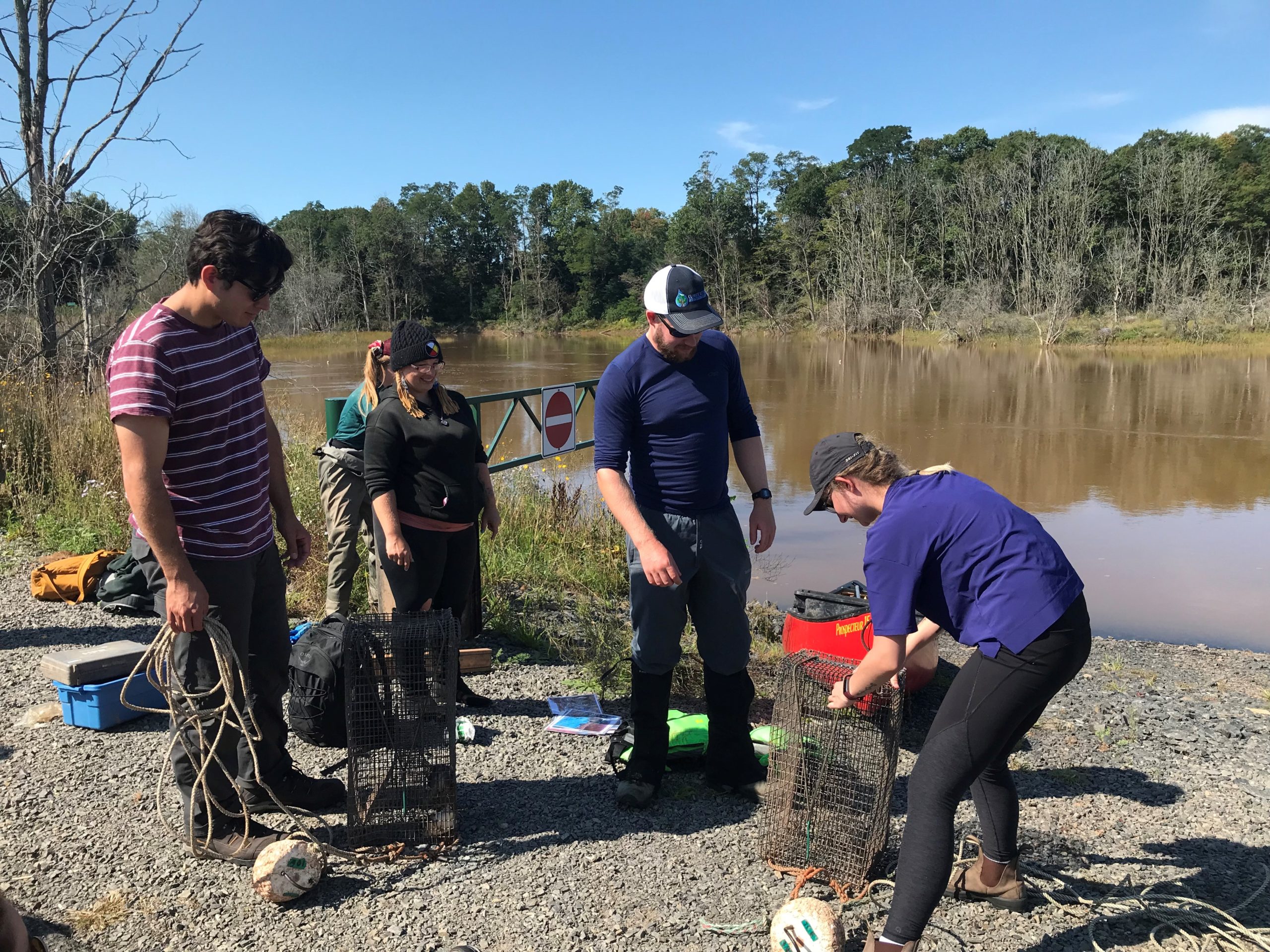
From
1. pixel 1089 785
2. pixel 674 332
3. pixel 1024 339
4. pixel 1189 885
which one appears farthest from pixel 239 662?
pixel 1024 339

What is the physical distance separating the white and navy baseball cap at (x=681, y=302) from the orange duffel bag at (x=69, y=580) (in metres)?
4.42

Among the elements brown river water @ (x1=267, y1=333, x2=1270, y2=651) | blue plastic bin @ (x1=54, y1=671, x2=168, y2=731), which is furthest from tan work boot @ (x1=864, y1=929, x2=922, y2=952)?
brown river water @ (x1=267, y1=333, x2=1270, y2=651)

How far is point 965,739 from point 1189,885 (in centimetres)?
132

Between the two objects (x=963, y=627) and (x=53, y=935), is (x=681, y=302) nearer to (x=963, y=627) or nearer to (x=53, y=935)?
(x=963, y=627)

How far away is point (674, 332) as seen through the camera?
3.22m

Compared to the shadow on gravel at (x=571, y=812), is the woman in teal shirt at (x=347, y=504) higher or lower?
higher

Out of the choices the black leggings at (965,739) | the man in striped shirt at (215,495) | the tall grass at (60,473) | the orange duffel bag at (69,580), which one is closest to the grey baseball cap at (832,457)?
the black leggings at (965,739)

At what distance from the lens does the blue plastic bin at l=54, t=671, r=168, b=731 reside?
3.89 metres

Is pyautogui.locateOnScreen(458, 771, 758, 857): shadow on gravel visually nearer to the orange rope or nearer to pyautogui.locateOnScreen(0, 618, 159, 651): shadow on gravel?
the orange rope

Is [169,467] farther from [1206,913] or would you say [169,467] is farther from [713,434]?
[1206,913]

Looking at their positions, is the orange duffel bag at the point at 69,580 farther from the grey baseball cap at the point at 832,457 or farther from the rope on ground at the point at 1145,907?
the grey baseball cap at the point at 832,457

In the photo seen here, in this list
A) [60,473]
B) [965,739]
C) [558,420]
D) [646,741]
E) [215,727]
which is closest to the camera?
[965,739]

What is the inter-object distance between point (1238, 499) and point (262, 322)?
2030 inches

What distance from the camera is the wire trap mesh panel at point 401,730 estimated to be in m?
3.10
